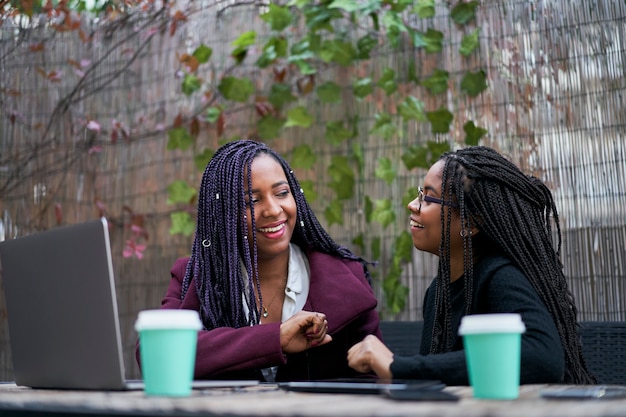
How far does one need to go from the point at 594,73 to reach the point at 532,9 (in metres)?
0.35

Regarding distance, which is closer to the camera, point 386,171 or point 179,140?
point 386,171

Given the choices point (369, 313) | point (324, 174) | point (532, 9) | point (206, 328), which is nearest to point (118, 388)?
point (206, 328)

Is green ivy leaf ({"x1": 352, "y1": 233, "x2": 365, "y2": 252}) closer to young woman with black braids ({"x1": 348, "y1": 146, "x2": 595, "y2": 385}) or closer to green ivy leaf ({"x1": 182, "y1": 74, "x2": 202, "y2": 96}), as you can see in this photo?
green ivy leaf ({"x1": 182, "y1": 74, "x2": 202, "y2": 96})

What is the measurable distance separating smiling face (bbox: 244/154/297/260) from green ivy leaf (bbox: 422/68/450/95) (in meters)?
1.12

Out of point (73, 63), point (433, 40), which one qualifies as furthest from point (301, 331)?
point (73, 63)

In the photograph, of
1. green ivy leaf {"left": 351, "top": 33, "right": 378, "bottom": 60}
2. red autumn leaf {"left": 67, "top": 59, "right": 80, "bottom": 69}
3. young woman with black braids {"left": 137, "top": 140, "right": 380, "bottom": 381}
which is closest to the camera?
young woman with black braids {"left": 137, "top": 140, "right": 380, "bottom": 381}

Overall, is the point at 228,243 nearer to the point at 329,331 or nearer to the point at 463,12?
the point at 329,331

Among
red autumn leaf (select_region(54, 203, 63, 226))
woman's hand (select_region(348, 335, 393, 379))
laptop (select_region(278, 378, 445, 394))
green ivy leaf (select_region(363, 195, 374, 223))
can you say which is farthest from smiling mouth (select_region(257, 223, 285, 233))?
red autumn leaf (select_region(54, 203, 63, 226))

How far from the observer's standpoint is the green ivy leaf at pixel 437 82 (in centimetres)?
312

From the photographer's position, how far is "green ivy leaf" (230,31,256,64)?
134 inches

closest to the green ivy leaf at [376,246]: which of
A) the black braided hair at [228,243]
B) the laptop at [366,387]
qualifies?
the black braided hair at [228,243]

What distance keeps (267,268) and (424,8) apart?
1.43m

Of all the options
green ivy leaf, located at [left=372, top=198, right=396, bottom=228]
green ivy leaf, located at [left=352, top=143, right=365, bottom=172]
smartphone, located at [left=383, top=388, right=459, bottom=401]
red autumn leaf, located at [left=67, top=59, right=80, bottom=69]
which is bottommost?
smartphone, located at [left=383, top=388, right=459, bottom=401]

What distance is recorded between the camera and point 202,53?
11.3 ft
